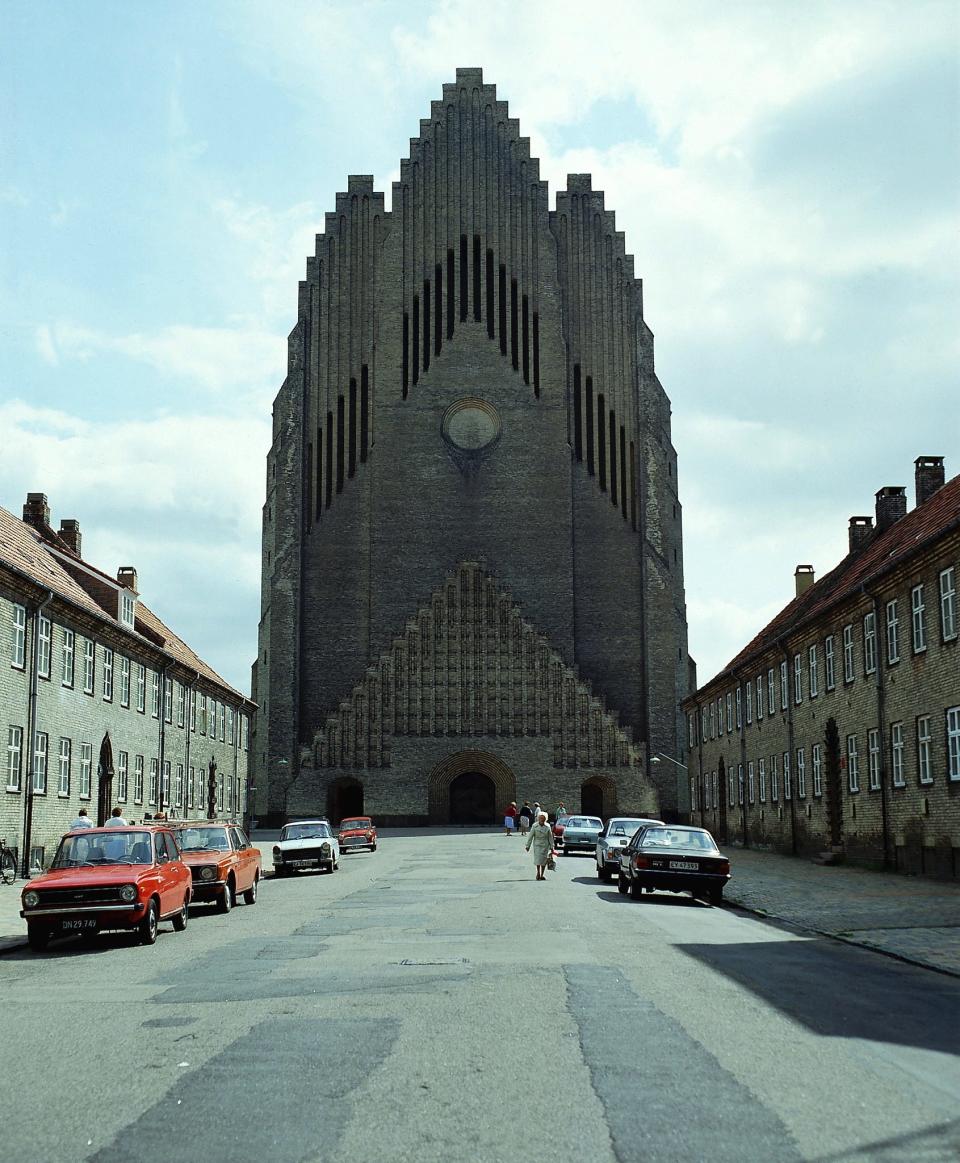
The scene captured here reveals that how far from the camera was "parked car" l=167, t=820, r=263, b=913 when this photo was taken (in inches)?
844

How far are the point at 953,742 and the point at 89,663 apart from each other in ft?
72.2

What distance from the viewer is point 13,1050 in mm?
8883

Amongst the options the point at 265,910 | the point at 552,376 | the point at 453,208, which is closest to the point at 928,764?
the point at 265,910

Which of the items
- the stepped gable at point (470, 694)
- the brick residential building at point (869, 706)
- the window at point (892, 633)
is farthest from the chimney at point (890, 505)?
the stepped gable at point (470, 694)

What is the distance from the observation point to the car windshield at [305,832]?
111 feet

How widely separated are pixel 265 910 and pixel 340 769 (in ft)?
163

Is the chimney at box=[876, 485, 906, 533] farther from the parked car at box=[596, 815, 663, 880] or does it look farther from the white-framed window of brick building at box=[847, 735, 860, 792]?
the parked car at box=[596, 815, 663, 880]

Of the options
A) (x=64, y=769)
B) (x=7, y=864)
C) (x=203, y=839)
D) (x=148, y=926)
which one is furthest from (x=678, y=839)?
(x=64, y=769)

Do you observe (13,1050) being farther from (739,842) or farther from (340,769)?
(340,769)

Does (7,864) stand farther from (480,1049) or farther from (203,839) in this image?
(480,1049)

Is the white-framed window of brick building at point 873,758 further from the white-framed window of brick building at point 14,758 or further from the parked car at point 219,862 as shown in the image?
the white-framed window of brick building at point 14,758

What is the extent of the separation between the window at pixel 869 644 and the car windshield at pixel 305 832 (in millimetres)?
13609

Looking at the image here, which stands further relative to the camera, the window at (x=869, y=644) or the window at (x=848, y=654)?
the window at (x=848, y=654)

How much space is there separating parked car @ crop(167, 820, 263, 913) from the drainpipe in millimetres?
8603
